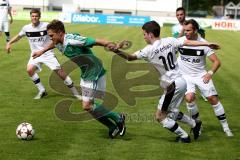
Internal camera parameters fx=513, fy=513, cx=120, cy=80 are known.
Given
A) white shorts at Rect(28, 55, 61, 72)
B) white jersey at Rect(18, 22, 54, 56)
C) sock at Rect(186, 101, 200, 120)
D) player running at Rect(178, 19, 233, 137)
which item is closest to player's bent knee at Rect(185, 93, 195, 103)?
player running at Rect(178, 19, 233, 137)

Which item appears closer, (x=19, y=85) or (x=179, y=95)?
(x=179, y=95)

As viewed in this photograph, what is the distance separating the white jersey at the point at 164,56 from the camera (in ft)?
30.0

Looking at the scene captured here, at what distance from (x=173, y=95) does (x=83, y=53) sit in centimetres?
192

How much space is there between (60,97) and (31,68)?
3.75 feet

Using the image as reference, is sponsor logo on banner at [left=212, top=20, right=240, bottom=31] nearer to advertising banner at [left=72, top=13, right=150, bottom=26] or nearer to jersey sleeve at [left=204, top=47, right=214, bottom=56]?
advertising banner at [left=72, top=13, right=150, bottom=26]

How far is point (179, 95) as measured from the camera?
31.4 feet

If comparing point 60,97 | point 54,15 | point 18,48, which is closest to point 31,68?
point 60,97

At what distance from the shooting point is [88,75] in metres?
10.0

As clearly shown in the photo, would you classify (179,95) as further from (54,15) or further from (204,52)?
(54,15)

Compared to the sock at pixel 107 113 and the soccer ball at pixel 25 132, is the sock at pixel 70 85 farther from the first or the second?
the soccer ball at pixel 25 132

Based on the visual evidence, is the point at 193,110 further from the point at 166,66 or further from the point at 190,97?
the point at 166,66

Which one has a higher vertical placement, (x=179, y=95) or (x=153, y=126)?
(x=179, y=95)

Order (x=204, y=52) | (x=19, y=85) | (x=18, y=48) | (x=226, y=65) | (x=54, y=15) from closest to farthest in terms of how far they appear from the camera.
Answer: (x=204, y=52) < (x=19, y=85) < (x=226, y=65) < (x=18, y=48) < (x=54, y=15)

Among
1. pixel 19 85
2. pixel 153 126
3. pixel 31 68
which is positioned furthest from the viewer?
pixel 19 85
